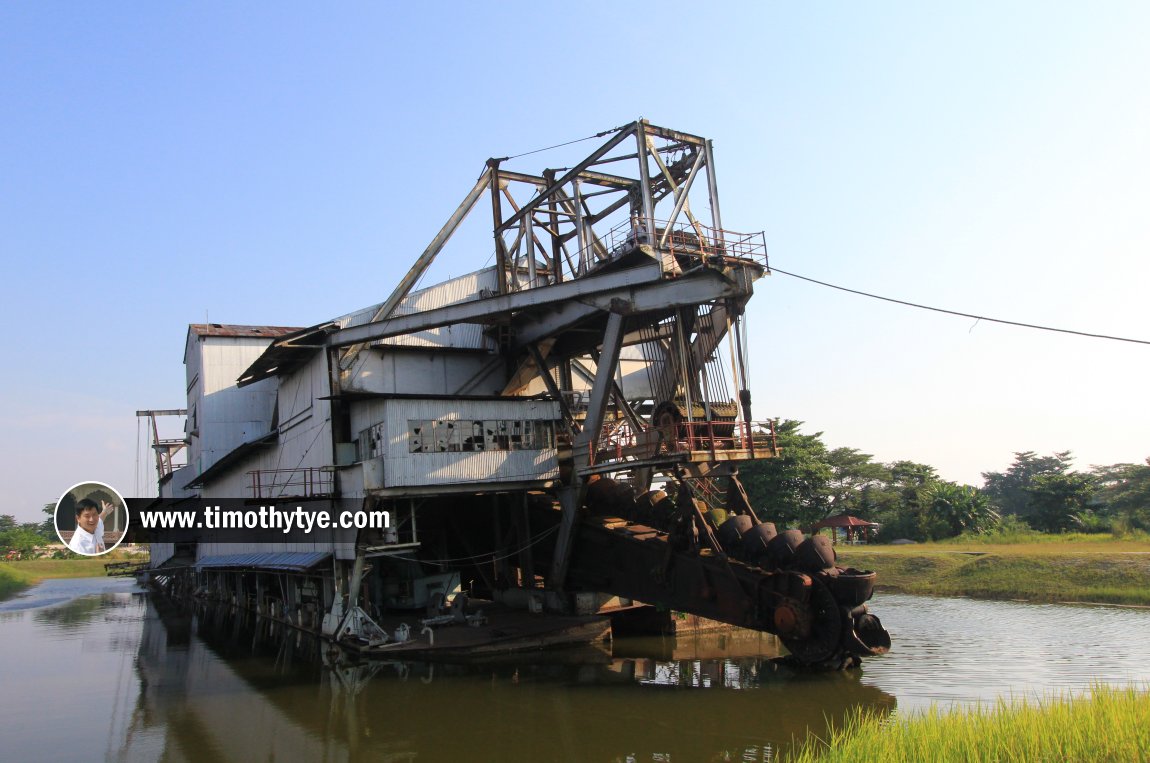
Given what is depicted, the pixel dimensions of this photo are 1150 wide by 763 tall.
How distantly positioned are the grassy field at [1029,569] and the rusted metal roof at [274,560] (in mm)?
19977

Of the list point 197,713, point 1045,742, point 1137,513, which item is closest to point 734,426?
point 1045,742

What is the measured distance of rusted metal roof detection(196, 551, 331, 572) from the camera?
2138 centimetres

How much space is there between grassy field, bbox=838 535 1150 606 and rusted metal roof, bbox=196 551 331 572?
1998 centimetres

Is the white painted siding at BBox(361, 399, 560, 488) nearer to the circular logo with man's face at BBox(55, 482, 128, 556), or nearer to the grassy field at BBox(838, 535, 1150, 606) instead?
the circular logo with man's face at BBox(55, 482, 128, 556)

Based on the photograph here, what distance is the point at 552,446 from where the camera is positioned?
841 inches

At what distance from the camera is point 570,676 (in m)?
16.6

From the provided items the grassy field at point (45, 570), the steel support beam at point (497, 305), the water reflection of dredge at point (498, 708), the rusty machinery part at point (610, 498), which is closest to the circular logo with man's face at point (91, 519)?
the water reflection of dredge at point (498, 708)

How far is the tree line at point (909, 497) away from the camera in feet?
134

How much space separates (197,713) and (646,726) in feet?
28.9

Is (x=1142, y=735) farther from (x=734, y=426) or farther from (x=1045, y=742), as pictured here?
(x=734, y=426)

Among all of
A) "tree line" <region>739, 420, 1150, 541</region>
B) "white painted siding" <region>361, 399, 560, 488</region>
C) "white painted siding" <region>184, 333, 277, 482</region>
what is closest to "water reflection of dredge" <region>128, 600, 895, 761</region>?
"white painted siding" <region>361, 399, 560, 488</region>

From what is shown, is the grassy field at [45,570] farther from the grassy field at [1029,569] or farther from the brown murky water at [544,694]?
the grassy field at [1029,569]

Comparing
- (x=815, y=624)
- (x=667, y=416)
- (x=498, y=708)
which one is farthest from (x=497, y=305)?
(x=815, y=624)

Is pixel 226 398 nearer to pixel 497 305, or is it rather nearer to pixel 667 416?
pixel 497 305
